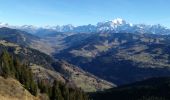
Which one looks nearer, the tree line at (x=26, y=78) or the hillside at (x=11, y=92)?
the hillside at (x=11, y=92)

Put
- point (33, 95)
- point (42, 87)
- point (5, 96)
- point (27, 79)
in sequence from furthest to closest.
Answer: point (42, 87)
point (27, 79)
point (33, 95)
point (5, 96)

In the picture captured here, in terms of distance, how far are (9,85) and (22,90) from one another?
570 centimetres

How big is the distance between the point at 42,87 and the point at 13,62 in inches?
808

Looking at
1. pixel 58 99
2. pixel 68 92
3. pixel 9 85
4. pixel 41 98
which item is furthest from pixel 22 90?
pixel 68 92

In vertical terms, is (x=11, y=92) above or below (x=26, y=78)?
above

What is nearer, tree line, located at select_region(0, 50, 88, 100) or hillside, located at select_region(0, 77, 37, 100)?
hillside, located at select_region(0, 77, 37, 100)

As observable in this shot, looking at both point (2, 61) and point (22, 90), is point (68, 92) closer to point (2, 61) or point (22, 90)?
point (2, 61)

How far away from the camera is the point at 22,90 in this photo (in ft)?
472

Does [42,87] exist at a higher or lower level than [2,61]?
lower

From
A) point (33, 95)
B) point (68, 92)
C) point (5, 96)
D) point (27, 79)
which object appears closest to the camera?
point (5, 96)

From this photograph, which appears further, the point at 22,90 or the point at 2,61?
the point at 2,61

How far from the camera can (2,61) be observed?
575 ft

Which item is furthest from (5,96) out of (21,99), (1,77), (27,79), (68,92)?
(68,92)

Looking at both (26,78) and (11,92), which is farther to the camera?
(26,78)
